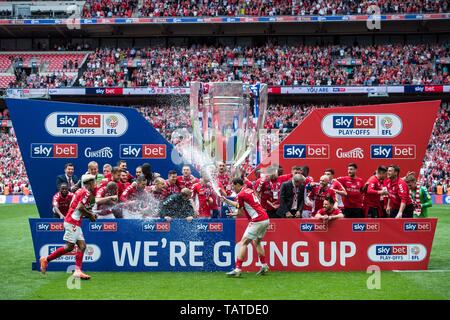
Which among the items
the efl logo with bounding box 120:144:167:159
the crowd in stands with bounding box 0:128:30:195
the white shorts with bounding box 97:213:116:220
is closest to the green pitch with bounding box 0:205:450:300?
the white shorts with bounding box 97:213:116:220

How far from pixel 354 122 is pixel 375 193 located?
3.27 metres

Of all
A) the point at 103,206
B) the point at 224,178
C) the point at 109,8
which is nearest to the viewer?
the point at 103,206

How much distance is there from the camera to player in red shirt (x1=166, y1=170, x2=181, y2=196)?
12938mm

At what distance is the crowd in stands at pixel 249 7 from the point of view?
46188 millimetres

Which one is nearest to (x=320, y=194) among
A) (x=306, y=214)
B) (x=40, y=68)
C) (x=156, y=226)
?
(x=306, y=214)

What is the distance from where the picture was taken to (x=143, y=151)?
1546cm

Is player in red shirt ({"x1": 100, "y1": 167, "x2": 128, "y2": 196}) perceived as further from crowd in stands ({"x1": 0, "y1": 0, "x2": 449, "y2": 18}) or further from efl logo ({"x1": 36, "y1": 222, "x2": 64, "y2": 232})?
crowd in stands ({"x1": 0, "y1": 0, "x2": 449, "y2": 18})

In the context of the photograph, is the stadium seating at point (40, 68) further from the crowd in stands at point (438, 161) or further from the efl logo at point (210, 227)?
the efl logo at point (210, 227)

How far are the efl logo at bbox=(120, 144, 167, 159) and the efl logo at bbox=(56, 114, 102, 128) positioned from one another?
81cm

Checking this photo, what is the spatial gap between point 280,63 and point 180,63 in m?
6.97

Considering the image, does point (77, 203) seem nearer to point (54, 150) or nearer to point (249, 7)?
point (54, 150)
